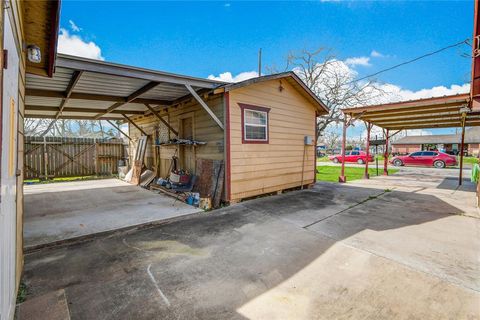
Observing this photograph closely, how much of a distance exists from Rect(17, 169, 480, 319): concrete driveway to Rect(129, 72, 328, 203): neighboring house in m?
1.89

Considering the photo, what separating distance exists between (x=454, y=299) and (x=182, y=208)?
15.7ft

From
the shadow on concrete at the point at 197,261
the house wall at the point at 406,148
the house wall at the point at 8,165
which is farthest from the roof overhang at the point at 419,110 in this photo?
the house wall at the point at 406,148

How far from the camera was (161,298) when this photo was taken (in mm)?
2234

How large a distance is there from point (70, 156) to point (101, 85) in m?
8.23

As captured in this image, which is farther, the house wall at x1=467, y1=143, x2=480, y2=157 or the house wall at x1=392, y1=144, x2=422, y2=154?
the house wall at x1=392, y1=144, x2=422, y2=154

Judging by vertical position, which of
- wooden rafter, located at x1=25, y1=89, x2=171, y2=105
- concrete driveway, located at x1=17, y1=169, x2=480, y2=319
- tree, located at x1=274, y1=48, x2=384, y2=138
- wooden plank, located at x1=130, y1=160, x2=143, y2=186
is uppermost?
tree, located at x1=274, y1=48, x2=384, y2=138

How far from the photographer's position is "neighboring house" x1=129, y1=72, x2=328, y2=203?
5.92 meters

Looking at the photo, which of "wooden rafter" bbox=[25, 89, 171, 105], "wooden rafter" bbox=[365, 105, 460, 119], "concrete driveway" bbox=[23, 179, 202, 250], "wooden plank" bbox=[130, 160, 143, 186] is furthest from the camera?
"wooden plank" bbox=[130, 160, 143, 186]

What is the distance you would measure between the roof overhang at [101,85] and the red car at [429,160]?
20.8m

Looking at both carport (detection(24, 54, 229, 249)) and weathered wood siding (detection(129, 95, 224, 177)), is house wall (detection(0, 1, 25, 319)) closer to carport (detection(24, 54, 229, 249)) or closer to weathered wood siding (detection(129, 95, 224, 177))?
carport (detection(24, 54, 229, 249))

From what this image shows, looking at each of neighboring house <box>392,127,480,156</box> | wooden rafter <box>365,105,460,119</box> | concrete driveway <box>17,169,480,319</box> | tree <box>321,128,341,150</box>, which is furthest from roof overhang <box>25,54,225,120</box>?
neighboring house <box>392,127,480,156</box>

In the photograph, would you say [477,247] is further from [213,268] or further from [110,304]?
[110,304]

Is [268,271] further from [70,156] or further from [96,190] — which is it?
[70,156]

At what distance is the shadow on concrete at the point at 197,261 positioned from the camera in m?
2.17
